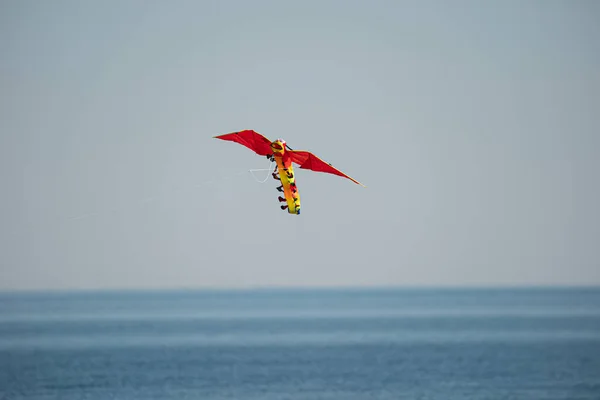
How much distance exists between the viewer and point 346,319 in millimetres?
171375

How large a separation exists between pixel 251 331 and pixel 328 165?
340 ft

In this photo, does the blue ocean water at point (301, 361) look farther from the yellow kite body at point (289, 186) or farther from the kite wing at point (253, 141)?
the yellow kite body at point (289, 186)

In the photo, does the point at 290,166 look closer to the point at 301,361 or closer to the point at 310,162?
the point at 310,162

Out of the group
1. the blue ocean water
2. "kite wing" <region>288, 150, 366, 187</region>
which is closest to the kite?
"kite wing" <region>288, 150, 366, 187</region>

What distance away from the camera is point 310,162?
36.7m

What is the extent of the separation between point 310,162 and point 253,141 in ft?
10.0

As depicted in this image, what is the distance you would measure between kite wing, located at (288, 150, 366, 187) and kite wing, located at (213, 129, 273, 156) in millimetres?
1282

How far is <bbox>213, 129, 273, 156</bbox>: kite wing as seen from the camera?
125 feet

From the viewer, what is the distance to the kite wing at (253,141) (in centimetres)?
3800

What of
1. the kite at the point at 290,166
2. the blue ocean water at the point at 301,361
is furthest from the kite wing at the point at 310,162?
the blue ocean water at the point at 301,361

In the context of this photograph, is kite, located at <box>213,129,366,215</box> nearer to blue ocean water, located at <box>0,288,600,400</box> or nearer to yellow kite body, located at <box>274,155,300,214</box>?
yellow kite body, located at <box>274,155,300,214</box>

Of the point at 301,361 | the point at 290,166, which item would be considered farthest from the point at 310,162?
the point at 301,361

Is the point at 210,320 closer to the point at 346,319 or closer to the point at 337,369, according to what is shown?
the point at 346,319

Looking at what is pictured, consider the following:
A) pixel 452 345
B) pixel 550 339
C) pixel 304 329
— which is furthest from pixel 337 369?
pixel 304 329
